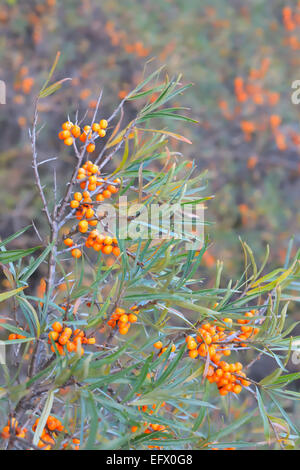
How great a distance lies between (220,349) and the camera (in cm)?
59

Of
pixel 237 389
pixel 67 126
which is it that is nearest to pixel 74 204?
pixel 67 126

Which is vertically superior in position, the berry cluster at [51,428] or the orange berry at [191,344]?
the orange berry at [191,344]

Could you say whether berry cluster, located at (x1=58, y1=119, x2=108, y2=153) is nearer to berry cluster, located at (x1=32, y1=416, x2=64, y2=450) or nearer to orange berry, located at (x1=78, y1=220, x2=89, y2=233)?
orange berry, located at (x1=78, y1=220, x2=89, y2=233)

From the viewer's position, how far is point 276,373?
56 centimetres

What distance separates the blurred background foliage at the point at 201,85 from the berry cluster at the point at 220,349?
1.40 m

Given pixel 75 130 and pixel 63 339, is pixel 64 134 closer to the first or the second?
pixel 75 130

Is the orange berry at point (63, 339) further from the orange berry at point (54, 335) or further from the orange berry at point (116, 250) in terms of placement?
the orange berry at point (116, 250)

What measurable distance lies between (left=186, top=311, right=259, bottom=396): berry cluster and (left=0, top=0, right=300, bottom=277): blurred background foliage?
1.40 metres

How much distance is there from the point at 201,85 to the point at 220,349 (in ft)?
6.91

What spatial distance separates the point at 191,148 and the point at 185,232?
1.76 m

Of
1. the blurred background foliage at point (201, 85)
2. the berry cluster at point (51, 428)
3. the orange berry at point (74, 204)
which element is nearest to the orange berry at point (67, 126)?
the orange berry at point (74, 204)

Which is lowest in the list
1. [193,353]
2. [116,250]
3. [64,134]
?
[193,353]

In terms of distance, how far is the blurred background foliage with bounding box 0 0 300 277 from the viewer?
6.74 feet

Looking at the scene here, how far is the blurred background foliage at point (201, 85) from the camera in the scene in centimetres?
205
